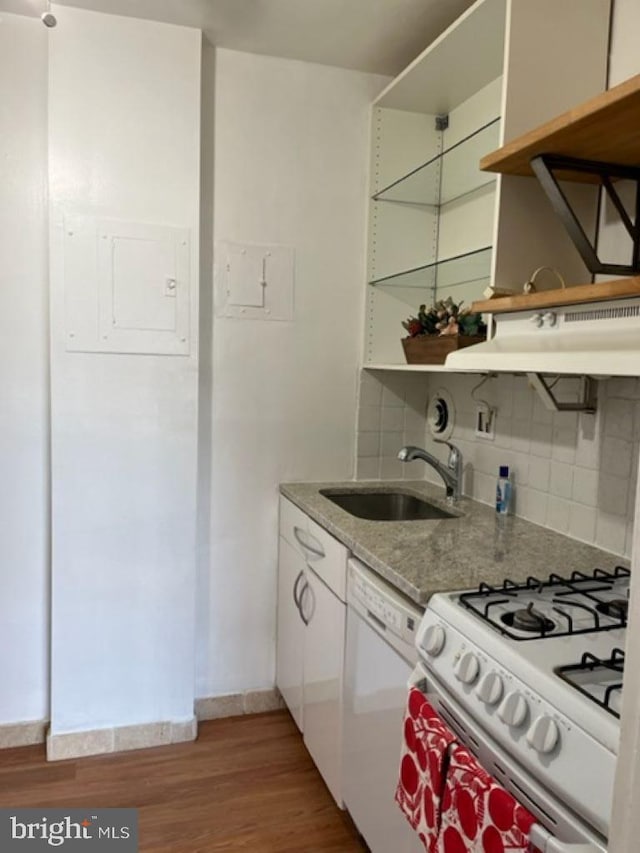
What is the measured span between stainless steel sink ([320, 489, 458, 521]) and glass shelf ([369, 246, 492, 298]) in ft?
2.77

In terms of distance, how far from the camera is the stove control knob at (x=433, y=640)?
49.5 inches

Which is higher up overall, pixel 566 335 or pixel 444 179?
pixel 444 179

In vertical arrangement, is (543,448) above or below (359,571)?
above

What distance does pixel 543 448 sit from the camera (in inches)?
76.7

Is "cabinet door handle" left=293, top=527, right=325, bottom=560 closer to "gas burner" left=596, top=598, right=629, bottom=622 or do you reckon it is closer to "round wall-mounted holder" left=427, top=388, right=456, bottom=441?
"round wall-mounted holder" left=427, top=388, right=456, bottom=441

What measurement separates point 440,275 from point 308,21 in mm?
998

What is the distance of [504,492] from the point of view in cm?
207

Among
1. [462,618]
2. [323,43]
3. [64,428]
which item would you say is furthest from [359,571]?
[323,43]

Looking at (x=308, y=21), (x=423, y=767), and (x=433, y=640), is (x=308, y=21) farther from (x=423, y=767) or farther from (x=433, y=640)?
(x=423, y=767)

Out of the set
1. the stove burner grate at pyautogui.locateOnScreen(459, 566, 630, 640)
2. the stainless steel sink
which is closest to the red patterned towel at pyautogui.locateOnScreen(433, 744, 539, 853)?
the stove burner grate at pyautogui.locateOnScreen(459, 566, 630, 640)

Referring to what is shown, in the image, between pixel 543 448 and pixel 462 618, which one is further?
pixel 543 448

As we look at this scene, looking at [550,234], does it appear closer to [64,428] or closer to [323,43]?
[323,43]

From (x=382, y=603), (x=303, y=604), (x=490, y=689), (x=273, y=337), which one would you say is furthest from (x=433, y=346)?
(x=490, y=689)

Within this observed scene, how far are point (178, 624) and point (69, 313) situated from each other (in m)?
1.20
